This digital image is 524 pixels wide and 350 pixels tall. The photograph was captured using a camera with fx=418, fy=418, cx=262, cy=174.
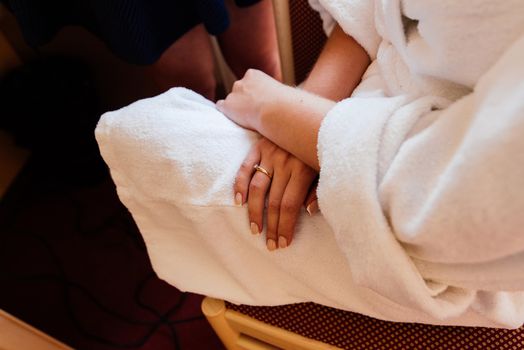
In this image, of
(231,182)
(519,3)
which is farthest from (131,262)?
(519,3)

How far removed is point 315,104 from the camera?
1.65 ft

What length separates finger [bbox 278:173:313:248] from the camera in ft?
1.63

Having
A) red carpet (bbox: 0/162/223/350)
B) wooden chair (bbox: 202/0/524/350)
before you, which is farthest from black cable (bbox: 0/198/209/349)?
wooden chair (bbox: 202/0/524/350)

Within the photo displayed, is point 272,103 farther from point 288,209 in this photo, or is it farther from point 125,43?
point 125,43

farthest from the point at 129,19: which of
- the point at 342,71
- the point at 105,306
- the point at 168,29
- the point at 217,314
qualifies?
the point at 105,306

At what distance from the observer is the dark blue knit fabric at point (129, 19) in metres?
0.72

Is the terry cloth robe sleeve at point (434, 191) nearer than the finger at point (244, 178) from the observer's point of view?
Yes

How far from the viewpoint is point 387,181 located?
38cm

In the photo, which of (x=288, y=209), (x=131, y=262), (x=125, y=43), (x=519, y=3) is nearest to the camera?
(x=519, y=3)

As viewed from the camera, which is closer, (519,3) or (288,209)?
(519,3)

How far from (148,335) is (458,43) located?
1.04m

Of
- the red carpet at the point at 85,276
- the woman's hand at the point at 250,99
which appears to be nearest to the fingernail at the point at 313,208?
the woman's hand at the point at 250,99

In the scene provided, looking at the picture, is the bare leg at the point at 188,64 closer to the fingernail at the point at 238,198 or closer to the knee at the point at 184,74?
the knee at the point at 184,74

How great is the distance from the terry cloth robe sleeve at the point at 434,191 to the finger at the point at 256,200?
0.35 feet
